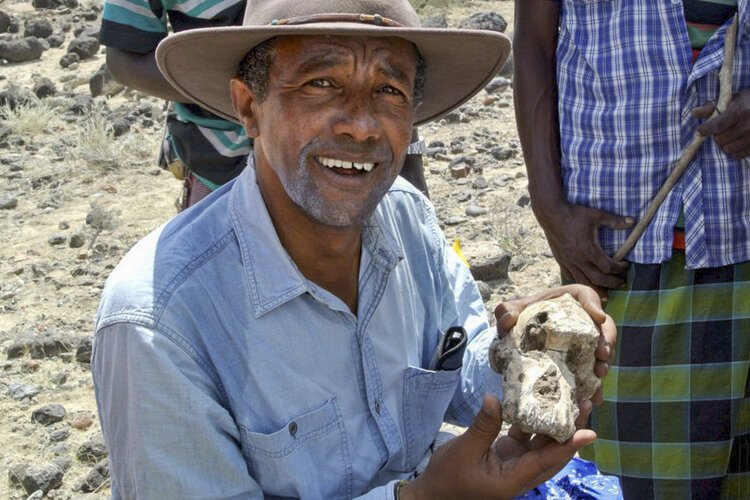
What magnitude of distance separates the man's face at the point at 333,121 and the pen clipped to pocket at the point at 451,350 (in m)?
0.46

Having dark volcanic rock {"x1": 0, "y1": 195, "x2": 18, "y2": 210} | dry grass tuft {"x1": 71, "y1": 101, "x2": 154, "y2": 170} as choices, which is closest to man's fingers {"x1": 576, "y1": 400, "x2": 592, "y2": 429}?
dark volcanic rock {"x1": 0, "y1": 195, "x2": 18, "y2": 210}

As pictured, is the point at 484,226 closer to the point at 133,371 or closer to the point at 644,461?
the point at 644,461

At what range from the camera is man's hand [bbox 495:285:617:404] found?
2473 millimetres

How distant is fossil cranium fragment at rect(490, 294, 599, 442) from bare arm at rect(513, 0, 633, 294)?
68 centimetres

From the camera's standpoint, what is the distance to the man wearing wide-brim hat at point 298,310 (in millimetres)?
2246

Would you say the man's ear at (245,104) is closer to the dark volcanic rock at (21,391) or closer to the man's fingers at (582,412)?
the man's fingers at (582,412)

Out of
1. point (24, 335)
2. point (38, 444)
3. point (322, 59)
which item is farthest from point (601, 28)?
point (24, 335)

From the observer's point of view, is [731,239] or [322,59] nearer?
[322,59]

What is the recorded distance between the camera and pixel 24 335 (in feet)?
17.9

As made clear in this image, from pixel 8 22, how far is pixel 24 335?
7.29 meters

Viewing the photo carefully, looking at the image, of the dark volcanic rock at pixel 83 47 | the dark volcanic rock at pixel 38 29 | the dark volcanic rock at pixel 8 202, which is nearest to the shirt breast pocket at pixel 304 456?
the dark volcanic rock at pixel 8 202

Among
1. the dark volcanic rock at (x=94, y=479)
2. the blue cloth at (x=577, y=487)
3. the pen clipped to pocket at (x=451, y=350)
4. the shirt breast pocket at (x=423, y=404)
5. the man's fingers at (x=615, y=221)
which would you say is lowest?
the dark volcanic rock at (x=94, y=479)

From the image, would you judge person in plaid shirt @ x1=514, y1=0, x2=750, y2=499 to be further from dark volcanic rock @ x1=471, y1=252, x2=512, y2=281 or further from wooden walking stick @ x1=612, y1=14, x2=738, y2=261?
dark volcanic rock @ x1=471, y1=252, x2=512, y2=281

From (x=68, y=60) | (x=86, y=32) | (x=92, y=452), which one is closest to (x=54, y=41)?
(x=86, y=32)
